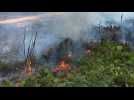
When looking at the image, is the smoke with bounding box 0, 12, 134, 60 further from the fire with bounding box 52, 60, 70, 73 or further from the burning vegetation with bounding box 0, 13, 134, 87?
the fire with bounding box 52, 60, 70, 73

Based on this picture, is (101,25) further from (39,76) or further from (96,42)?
(39,76)

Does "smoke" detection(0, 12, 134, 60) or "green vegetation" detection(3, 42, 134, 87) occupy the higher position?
"smoke" detection(0, 12, 134, 60)

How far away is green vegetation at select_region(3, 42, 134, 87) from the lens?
435cm

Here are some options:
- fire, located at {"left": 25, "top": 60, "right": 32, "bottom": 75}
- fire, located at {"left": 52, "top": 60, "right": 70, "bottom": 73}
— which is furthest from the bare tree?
fire, located at {"left": 52, "top": 60, "right": 70, "bottom": 73}

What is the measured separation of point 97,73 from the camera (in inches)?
172

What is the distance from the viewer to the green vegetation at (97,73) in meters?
4.35

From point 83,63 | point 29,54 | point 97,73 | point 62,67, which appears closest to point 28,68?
point 29,54

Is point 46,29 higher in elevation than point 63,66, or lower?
higher

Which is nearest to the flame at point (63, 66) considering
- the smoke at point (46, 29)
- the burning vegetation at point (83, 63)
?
the burning vegetation at point (83, 63)

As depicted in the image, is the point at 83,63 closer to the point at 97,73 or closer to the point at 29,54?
the point at 97,73

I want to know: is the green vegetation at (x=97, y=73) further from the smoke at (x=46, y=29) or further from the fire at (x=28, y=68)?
the smoke at (x=46, y=29)

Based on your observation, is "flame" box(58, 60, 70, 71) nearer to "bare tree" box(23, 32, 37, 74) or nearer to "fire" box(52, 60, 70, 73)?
"fire" box(52, 60, 70, 73)
